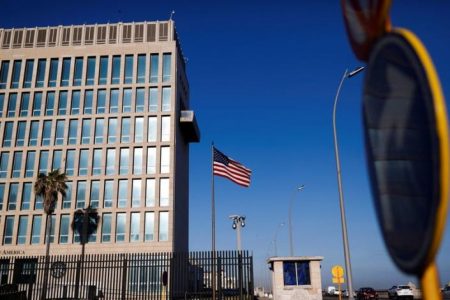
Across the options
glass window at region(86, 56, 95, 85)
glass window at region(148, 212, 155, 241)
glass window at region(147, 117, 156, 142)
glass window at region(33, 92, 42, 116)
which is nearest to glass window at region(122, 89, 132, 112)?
glass window at region(147, 117, 156, 142)

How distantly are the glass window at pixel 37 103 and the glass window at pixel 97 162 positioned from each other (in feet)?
29.0

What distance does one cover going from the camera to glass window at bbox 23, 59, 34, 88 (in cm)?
5256

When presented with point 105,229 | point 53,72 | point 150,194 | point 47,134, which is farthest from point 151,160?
point 53,72

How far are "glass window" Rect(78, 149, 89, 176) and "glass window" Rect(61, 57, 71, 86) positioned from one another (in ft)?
30.5

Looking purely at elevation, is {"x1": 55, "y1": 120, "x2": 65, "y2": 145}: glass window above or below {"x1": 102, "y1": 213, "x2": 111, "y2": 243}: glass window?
above

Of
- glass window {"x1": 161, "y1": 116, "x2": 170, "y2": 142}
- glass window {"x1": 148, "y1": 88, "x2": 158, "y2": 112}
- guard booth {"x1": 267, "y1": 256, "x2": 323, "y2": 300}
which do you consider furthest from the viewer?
glass window {"x1": 148, "y1": 88, "x2": 158, "y2": 112}

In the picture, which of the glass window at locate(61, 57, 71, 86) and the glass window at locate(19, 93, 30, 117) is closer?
the glass window at locate(19, 93, 30, 117)

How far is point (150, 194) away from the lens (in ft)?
157

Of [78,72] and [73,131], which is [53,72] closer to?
[78,72]

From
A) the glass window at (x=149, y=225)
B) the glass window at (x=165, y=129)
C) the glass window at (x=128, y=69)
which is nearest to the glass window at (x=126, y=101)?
the glass window at (x=128, y=69)

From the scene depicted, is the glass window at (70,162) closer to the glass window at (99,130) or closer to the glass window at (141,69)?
the glass window at (99,130)

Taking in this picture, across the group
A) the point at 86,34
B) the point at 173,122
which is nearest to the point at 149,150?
the point at 173,122

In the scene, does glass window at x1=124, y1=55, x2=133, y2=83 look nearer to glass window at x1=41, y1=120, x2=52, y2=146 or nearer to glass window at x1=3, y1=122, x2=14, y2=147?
glass window at x1=41, y1=120, x2=52, y2=146

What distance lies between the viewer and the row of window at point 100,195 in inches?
1880
